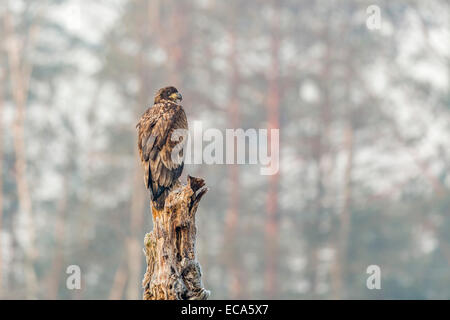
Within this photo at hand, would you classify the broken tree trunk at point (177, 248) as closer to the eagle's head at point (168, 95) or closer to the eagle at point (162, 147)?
the eagle at point (162, 147)

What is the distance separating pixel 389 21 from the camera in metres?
23.0

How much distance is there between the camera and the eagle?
18.8 feet

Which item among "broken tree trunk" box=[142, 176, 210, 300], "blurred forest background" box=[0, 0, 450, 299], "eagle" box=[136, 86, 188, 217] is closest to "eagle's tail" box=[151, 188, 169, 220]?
"eagle" box=[136, 86, 188, 217]

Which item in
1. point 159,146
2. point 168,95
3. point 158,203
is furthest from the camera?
point 168,95

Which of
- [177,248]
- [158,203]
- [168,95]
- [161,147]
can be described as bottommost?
[177,248]

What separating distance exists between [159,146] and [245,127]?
15676 mm

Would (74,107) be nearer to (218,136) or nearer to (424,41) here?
(218,136)

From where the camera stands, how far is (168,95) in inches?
241

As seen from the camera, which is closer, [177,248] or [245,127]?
[177,248]

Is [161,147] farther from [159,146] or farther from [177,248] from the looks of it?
[177,248]

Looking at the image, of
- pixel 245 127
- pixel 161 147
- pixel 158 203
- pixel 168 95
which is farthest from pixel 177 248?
pixel 245 127

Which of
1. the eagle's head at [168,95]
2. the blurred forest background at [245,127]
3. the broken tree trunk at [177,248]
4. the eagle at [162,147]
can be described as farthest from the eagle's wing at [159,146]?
the blurred forest background at [245,127]

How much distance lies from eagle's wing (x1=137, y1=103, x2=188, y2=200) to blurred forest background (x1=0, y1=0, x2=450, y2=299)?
15242mm

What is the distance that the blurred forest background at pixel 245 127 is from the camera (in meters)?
21.9
